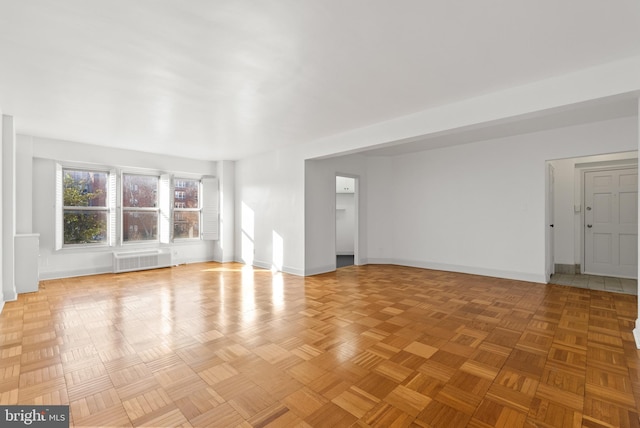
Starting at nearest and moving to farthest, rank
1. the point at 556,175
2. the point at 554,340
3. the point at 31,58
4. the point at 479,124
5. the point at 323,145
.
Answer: the point at 31,58, the point at 554,340, the point at 479,124, the point at 323,145, the point at 556,175

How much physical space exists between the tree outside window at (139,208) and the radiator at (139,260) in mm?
435

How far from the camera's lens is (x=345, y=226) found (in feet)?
29.9

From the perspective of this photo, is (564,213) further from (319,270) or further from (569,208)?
(319,270)

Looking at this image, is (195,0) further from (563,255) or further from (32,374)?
(563,255)

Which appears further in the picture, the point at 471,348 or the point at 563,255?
the point at 563,255

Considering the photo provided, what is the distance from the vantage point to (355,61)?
8.32 feet

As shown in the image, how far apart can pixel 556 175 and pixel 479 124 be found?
3640 millimetres

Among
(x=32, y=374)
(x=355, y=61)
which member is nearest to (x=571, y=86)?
(x=355, y=61)

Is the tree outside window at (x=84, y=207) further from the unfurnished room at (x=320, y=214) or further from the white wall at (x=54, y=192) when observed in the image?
the white wall at (x=54, y=192)

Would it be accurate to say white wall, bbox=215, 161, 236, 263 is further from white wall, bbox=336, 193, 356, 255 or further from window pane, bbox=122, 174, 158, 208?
white wall, bbox=336, 193, 356, 255

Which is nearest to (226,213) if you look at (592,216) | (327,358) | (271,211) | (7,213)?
(271,211)

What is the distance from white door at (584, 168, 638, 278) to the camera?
5.19m

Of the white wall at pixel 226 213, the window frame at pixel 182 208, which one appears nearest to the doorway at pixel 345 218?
the white wall at pixel 226 213

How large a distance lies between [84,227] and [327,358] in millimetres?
5695
